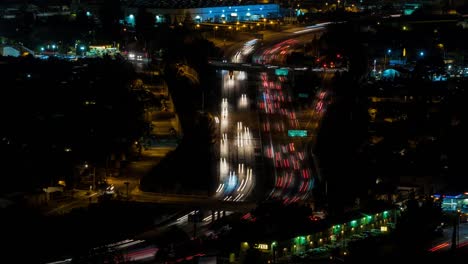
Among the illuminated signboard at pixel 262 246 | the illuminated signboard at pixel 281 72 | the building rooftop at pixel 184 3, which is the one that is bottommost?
the illuminated signboard at pixel 262 246

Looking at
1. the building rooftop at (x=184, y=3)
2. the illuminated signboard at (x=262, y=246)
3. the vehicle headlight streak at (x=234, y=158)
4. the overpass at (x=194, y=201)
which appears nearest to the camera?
the illuminated signboard at (x=262, y=246)

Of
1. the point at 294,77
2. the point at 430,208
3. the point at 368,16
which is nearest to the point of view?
the point at 430,208

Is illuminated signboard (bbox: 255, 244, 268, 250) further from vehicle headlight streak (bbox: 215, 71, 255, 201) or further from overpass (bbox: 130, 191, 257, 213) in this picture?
vehicle headlight streak (bbox: 215, 71, 255, 201)

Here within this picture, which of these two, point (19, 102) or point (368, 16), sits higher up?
point (368, 16)

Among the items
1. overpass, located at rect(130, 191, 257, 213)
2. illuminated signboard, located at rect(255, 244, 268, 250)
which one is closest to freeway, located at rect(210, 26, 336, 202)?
overpass, located at rect(130, 191, 257, 213)

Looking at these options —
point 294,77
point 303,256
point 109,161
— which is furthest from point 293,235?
point 294,77

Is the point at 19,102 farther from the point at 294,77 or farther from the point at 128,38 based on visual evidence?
the point at 128,38

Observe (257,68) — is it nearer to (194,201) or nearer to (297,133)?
(297,133)

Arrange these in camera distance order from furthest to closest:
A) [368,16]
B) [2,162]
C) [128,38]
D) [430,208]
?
[368,16], [128,38], [2,162], [430,208]

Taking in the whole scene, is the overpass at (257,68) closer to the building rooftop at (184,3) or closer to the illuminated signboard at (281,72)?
the illuminated signboard at (281,72)

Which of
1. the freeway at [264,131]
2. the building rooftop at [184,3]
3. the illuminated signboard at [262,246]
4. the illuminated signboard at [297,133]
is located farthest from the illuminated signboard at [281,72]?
the illuminated signboard at [262,246]

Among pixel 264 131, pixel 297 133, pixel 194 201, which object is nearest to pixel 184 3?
pixel 264 131
